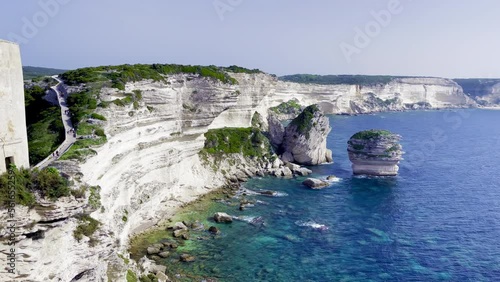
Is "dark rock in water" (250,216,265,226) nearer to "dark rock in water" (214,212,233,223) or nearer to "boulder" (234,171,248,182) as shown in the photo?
"dark rock in water" (214,212,233,223)

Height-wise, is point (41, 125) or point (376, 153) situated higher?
point (41, 125)

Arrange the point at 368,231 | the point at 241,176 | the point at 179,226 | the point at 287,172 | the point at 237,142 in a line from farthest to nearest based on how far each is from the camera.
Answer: the point at 237,142, the point at 287,172, the point at 241,176, the point at 368,231, the point at 179,226

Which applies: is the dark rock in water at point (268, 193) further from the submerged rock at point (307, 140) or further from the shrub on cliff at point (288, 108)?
the shrub on cliff at point (288, 108)

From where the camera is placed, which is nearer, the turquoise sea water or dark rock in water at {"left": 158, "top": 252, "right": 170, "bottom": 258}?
the turquoise sea water

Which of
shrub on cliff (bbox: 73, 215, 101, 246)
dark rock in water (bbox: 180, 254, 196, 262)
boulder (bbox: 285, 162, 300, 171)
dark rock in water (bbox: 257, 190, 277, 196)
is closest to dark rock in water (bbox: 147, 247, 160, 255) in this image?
dark rock in water (bbox: 180, 254, 196, 262)

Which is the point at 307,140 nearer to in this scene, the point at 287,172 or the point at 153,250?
the point at 287,172

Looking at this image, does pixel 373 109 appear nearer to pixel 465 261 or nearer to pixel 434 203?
pixel 434 203

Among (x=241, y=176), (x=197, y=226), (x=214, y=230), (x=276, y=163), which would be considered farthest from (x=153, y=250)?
(x=276, y=163)

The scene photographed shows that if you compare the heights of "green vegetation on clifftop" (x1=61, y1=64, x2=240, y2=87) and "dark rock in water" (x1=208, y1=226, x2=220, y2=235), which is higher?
"green vegetation on clifftop" (x1=61, y1=64, x2=240, y2=87)
